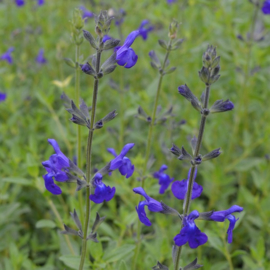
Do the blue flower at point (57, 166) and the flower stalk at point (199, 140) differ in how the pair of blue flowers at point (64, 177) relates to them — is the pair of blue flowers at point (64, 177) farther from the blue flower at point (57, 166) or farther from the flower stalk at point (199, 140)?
the flower stalk at point (199, 140)

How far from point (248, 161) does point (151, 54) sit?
6.64ft

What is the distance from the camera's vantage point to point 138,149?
197 inches

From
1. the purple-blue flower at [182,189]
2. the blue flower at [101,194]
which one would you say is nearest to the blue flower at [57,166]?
the blue flower at [101,194]

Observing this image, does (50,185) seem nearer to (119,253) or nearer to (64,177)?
(64,177)

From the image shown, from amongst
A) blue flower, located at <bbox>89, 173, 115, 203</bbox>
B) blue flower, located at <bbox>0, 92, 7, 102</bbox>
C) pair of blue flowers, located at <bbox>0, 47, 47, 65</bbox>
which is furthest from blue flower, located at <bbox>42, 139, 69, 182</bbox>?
pair of blue flowers, located at <bbox>0, 47, 47, 65</bbox>

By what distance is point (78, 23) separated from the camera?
2.52m

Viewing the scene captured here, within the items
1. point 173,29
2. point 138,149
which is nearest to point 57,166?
point 173,29

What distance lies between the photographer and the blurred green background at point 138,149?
3037 millimetres

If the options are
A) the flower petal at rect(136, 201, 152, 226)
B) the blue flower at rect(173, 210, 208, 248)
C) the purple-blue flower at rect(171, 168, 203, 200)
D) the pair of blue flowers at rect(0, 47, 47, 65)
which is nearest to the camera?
the blue flower at rect(173, 210, 208, 248)

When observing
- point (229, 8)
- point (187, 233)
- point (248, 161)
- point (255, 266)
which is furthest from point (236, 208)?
point (229, 8)

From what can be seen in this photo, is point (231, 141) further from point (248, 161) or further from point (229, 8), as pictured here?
point (229, 8)

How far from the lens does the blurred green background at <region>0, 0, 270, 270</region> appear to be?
304 centimetres

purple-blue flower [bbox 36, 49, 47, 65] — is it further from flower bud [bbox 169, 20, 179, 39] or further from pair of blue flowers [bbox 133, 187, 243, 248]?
pair of blue flowers [bbox 133, 187, 243, 248]

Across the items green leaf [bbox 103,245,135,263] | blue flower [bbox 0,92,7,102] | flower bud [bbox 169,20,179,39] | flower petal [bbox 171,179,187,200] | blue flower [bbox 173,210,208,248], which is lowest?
green leaf [bbox 103,245,135,263]
